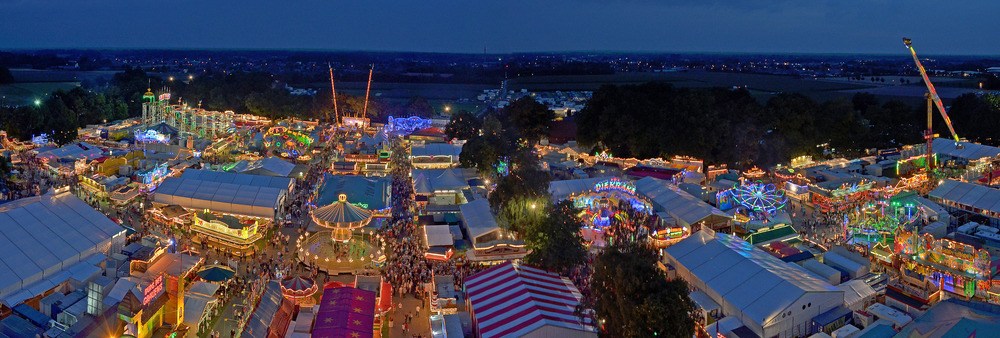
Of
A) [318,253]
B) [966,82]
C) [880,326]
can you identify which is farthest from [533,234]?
[966,82]

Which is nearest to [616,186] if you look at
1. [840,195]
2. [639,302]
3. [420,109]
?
[840,195]

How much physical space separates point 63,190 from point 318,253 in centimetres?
693

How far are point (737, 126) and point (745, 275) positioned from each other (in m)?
17.4

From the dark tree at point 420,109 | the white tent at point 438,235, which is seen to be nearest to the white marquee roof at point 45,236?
the white tent at point 438,235

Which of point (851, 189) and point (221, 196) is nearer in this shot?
point (221, 196)

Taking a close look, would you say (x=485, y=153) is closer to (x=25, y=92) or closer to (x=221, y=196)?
(x=221, y=196)

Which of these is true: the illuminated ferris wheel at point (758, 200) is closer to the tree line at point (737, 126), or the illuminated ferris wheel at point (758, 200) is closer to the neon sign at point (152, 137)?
the tree line at point (737, 126)

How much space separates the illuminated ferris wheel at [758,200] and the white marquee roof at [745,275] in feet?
12.8

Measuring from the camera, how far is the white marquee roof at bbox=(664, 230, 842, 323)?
42.5ft

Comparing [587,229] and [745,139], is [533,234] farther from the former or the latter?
[745,139]

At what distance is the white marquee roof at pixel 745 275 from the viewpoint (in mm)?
12961

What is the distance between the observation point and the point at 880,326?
12.4 meters

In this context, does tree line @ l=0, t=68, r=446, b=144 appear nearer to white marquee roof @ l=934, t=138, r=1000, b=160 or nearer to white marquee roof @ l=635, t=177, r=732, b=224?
white marquee roof @ l=635, t=177, r=732, b=224

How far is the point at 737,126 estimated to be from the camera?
30.0 meters
